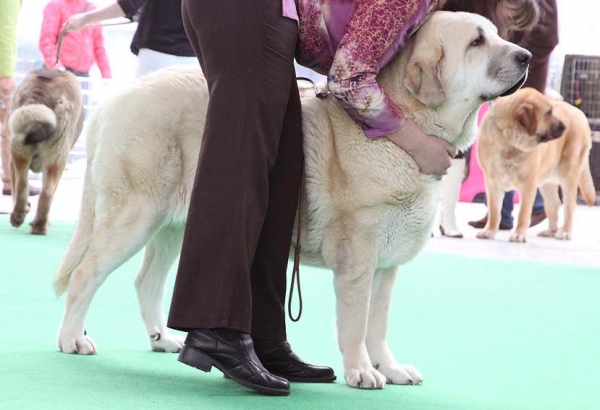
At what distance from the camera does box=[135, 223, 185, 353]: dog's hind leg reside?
275 cm

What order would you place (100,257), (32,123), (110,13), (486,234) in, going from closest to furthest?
(100,257) → (110,13) → (32,123) → (486,234)

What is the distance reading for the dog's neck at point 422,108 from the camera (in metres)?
2.39

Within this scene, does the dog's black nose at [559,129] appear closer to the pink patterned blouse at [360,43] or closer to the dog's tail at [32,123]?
the dog's tail at [32,123]

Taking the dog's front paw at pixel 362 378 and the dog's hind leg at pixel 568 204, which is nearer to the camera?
the dog's front paw at pixel 362 378

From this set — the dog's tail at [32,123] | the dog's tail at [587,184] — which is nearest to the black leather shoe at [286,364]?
the dog's tail at [32,123]

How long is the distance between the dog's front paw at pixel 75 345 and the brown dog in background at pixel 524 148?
189 inches

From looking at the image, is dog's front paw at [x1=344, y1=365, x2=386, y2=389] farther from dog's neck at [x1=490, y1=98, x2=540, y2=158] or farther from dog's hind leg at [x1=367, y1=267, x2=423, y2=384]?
dog's neck at [x1=490, y1=98, x2=540, y2=158]

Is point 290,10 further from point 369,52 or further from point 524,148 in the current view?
point 524,148

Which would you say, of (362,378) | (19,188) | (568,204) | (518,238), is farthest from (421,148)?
(568,204)

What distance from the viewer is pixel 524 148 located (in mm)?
6945

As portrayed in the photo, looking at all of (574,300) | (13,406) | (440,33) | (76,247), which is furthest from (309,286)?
(13,406)

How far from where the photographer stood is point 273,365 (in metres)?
2.42

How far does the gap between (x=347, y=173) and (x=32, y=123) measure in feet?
11.4

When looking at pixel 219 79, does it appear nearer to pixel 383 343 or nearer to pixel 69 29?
pixel 383 343
